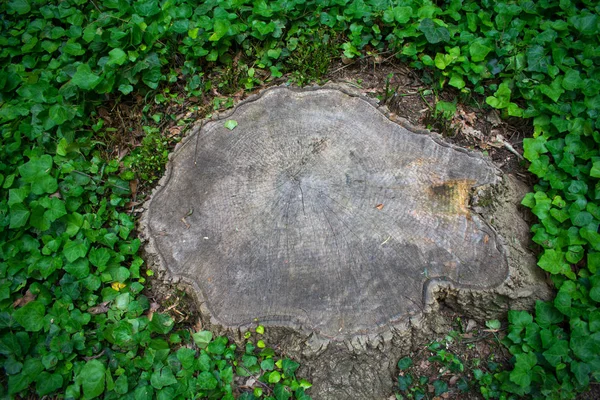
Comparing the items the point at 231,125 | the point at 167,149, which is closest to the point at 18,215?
the point at 167,149

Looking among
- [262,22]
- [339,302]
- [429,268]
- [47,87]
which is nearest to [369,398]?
[339,302]

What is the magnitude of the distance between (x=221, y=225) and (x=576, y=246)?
1875 millimetres

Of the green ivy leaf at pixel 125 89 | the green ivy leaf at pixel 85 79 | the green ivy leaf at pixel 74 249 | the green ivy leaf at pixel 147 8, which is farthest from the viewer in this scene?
the green ivy leaf at pixel 147 8

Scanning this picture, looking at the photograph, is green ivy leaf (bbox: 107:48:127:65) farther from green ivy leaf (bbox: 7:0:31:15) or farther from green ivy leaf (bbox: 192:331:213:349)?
green ivy leaf (bbox: 192:331:213:349)

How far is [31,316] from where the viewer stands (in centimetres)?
235

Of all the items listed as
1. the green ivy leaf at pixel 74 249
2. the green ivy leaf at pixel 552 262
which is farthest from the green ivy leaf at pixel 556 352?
the green ivy leaf at pixel 74 249

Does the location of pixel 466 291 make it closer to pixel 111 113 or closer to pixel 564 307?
pixel 564 307

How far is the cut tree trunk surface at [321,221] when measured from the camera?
2.21 m

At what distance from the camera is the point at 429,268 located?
2.25 meters

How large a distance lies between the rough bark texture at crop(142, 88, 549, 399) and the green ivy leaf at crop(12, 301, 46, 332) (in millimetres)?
652

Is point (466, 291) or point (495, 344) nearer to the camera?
point (466, 291)

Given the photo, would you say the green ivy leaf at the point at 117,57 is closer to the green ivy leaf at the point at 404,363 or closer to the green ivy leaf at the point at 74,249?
the green ivy leaf at the point at 74,249

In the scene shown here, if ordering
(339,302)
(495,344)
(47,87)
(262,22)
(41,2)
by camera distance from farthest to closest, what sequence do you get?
1. (41,2)
2. (262,22)
3. (47,87)
4. (495,344)
5. (339,302)

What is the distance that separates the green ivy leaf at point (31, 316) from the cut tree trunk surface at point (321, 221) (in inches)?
26.7
